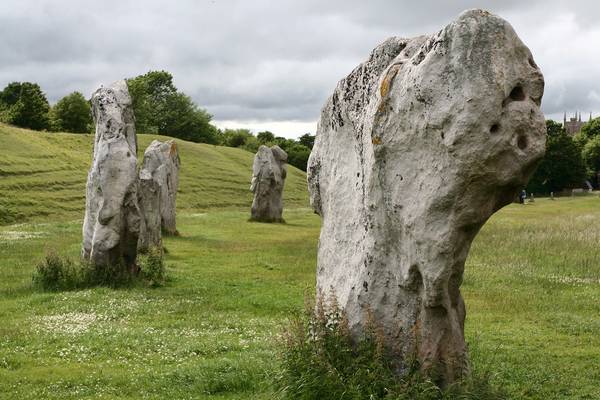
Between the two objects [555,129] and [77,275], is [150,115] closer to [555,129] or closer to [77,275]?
[555,129]

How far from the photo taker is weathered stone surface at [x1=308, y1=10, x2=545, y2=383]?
7371mm

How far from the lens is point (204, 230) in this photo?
1478 inches

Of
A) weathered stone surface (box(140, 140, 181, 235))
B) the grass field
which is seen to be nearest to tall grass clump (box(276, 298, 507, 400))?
weathered stone surface (box(140, 140, 181, 235))

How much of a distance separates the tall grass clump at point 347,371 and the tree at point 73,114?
95453 mm

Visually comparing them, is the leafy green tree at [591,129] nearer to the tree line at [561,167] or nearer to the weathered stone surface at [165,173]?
the tree line at [561,167]

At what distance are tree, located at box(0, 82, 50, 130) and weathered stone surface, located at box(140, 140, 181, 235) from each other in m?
59.8

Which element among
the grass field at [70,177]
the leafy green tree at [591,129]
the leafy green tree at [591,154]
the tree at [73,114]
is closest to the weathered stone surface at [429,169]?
the grass field at [70,177]

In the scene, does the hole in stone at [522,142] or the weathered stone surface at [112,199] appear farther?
the weathered stone surface at [112,199]

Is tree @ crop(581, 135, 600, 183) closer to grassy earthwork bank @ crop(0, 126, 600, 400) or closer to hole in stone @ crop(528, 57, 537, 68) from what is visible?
grassy earthwork bank @ crop(0, 126, 600, 400)

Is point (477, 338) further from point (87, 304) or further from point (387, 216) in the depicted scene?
point (87, 304)

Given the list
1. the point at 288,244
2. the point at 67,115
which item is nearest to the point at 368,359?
the point at 288,244

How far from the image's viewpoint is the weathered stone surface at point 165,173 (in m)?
31.8

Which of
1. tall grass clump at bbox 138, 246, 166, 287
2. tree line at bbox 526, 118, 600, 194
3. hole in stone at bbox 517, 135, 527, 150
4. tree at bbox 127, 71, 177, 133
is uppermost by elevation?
tree at bbox 127, 71, 177, 133

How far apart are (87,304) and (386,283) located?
938 cm
